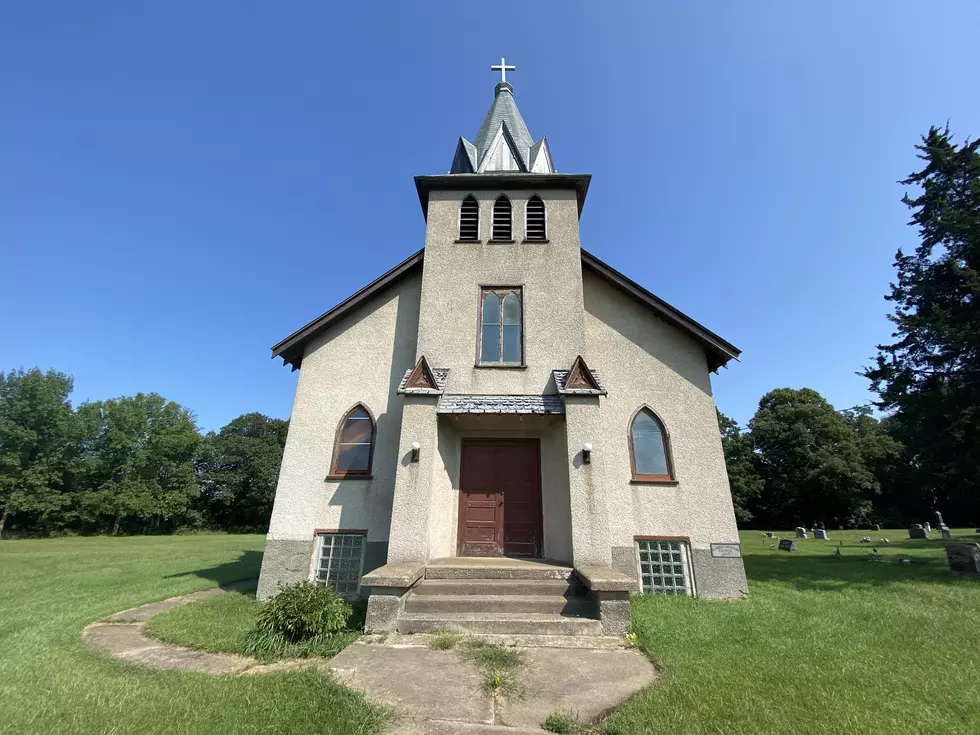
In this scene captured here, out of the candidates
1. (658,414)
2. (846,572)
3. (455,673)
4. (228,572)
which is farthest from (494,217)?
(846,572)

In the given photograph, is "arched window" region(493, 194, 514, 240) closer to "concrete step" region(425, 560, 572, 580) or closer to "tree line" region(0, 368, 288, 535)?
"concrete step" region(425, 560, 572, 580)

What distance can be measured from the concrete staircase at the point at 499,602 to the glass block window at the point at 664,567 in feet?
8.64

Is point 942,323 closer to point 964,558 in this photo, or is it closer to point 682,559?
point 964,558

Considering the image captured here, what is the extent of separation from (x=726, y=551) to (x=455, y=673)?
7.22m

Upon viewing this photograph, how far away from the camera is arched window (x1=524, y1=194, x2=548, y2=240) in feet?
38.0

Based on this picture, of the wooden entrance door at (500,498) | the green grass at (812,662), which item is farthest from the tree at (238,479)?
the green grass at (812,662)

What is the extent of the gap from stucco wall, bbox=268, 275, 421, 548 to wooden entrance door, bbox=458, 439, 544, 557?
186 cm

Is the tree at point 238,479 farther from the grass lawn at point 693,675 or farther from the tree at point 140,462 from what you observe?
the grass lawn at point 693,675

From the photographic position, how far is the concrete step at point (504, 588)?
7.30m

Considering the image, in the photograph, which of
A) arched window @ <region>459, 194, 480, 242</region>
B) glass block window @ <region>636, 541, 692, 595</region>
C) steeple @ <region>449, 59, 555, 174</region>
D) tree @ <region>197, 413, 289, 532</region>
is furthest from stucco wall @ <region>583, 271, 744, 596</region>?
tree @ <region>197, 413, 289, 532</region>

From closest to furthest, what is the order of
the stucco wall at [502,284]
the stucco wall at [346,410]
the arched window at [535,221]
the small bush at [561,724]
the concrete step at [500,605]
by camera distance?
1. the small bush at [561,724]
2. the concrete step at [500,605]
3. the stucco wall at [346,410]
4. the stucco wall at [502,284]
5. the arched window at [535,221]

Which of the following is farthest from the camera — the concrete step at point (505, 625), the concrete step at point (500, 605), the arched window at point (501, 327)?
the arched window at point (501, 327)

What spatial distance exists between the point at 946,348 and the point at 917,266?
12.1 feet

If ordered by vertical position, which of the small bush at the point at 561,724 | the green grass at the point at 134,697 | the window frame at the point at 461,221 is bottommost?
the green grass at the point at 134,697
